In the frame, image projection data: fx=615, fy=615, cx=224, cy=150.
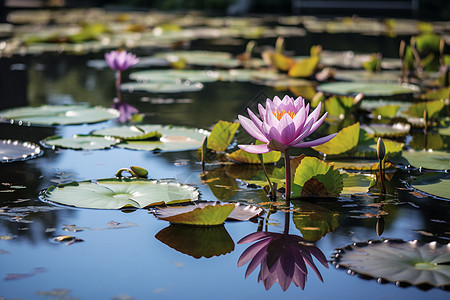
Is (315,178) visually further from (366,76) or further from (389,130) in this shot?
(366,76)

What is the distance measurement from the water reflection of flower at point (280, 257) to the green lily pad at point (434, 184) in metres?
0.57

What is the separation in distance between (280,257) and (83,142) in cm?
132

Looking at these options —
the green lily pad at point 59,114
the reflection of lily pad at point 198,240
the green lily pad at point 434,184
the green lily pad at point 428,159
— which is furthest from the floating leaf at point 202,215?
the green lily pad at point 59,114

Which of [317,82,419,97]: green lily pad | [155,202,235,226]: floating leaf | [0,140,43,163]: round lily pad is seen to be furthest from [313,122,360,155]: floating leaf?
[317,82,419,97]: green lily pad

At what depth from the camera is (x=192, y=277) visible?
135cm

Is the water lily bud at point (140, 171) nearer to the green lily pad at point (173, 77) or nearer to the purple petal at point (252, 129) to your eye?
the purple petal at point (252, 129)

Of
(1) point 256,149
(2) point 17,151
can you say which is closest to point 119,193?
(1) point 256,149

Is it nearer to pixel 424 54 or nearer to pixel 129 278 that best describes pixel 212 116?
pixel 129 278

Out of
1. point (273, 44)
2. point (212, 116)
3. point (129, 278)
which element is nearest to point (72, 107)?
point (212, 116)

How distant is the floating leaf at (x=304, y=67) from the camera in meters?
4.60

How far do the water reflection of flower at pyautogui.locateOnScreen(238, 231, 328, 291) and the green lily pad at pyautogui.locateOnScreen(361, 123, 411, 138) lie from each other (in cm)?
131

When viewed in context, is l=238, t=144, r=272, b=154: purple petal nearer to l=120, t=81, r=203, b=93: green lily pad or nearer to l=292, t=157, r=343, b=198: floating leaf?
l=292, t=157, r=343, b=198: floating leaf

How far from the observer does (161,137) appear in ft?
8.58

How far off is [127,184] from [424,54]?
3.81 meters
